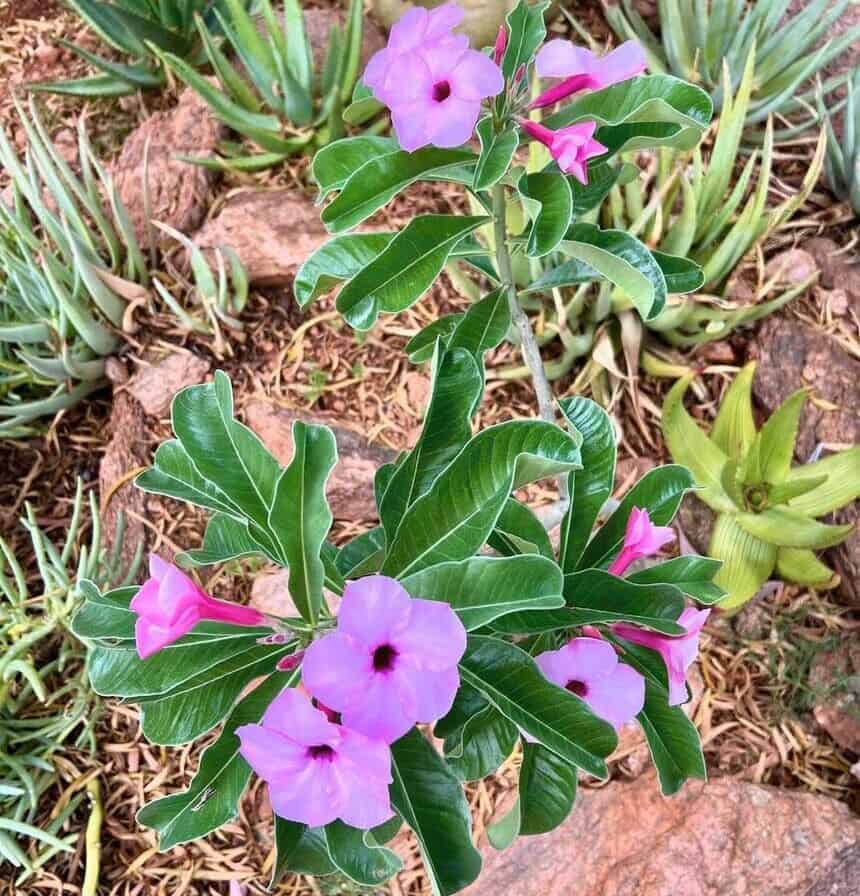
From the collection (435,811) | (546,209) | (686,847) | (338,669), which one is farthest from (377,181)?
(686,847)

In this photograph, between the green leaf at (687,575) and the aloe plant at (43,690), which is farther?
the aloe plant at (43,690)

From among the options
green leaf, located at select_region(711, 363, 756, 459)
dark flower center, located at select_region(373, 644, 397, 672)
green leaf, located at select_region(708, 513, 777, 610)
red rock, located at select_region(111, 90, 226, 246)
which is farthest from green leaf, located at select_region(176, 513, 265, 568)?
red rock, located at select_region(111, 90, 226, 246)

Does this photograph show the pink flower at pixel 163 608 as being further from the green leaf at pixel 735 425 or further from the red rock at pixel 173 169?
the red rock at pixel 173 169

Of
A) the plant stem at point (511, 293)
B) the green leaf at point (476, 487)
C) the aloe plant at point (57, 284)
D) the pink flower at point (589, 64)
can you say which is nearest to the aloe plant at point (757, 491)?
the plant stem at point (511, 293)

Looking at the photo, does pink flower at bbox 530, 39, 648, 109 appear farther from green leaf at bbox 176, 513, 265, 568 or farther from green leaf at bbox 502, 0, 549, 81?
green leaf at bbox 176, 513, 265, 568

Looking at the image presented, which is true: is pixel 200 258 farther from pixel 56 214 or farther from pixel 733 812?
pixel 733 812

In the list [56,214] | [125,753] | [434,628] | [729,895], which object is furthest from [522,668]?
[56,214]

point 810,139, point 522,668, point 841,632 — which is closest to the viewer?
point 522,668

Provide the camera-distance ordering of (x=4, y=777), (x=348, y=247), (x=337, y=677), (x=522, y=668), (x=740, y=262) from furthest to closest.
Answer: (x=740, y=262), (x=4, y=777), (x=348, y=247), (x=522, y=668), (x=337, y=677)
